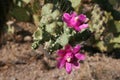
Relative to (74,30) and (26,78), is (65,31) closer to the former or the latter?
(74,30)

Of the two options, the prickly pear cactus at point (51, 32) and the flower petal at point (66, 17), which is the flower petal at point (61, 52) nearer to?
the prickly pear cactus at point (51, 32)

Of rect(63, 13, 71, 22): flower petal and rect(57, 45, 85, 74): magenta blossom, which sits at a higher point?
rect(63, 13, 71, 22): flower petal

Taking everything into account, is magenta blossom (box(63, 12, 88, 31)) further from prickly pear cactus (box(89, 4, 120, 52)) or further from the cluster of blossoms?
prickly pear cactus (box(89, 4, 120, 52))

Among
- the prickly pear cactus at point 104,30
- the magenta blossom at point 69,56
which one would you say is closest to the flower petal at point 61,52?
the magenta blossom at point 69,56

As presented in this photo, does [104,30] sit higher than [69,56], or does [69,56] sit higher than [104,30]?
[104,30]

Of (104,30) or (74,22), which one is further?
(104,30)

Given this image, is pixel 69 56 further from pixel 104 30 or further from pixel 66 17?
pixel 104 30

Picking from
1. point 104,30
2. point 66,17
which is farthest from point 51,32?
point 104,30

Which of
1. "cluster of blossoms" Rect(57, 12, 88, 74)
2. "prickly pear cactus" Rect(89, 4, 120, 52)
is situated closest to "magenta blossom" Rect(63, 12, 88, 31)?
"cluster of blossoms" Rect(57, 12, 88, 74)
